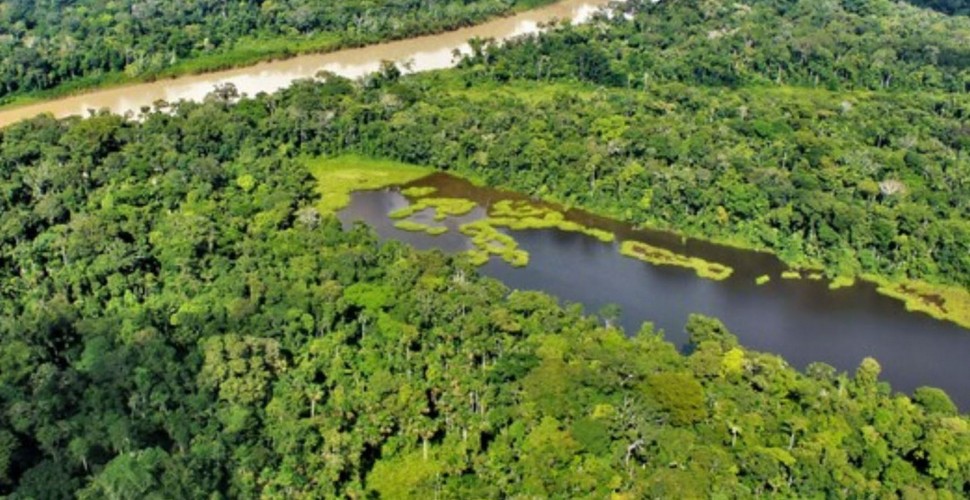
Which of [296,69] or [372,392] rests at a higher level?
[296,69]

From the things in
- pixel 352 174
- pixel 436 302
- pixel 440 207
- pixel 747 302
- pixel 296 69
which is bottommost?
pixel 747 302

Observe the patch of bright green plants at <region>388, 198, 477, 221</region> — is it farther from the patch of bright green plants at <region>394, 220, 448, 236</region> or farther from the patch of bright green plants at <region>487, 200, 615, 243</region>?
the patch of bright green plants at <region>487, 200, 615, 243</region>

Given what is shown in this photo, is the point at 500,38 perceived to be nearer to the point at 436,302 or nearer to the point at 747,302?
the point at 747,302

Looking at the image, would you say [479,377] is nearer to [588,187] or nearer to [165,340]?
[165,340]

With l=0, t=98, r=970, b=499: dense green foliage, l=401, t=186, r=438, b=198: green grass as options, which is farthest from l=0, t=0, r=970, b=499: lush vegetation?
l=401, t=186, r=438, b=198: green grass

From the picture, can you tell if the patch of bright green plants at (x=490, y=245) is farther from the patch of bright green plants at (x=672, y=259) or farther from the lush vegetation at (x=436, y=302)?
the patch of bright green plants at (x=672, y=259)


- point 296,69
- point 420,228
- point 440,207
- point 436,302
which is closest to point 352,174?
point 440,207

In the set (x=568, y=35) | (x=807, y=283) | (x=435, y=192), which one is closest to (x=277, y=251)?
(x=435, y=192)
